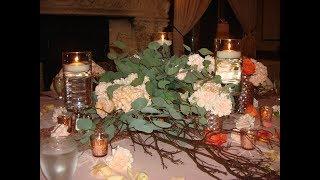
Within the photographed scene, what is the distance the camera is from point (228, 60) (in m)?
1.87

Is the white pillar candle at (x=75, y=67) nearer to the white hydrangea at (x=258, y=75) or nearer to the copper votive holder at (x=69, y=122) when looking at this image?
the copper votive holder at (x=69, y=122)

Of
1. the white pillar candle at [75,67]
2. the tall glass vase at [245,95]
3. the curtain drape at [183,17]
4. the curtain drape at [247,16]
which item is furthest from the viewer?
the curtain drape at [247,16]

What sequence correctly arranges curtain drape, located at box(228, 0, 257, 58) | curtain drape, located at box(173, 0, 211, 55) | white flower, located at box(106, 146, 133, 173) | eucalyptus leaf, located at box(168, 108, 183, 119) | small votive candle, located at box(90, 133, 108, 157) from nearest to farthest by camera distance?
white flower, located at box(106, 146, 133, 173), small votive candle, located at box(90, 133, 108, 157), eucalyptus leaf, located at box(168, 108, 183, 119), curtain drape, located at box(173, 0, 211, 55), curtain drape, located at box(228, 0, 257, 58)

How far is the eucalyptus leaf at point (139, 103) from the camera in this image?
1.37 m

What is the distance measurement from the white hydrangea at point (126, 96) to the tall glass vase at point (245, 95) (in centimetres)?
73

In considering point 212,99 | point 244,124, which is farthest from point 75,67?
point 244,124

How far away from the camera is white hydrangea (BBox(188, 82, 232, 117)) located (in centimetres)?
→ 145

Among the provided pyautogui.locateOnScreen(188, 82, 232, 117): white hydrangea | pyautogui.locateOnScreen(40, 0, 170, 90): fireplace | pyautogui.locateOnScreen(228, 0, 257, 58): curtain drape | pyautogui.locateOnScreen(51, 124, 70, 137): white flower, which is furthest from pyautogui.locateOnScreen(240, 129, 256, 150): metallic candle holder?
pyautogui.locateOnScreen(228, 0, 257, 58): curtain drape

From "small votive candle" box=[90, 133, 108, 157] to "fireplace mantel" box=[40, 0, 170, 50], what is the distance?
455cm

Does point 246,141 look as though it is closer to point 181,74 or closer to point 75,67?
point 181,74

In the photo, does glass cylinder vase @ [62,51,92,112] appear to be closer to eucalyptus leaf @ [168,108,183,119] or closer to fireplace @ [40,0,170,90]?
eucalyptus leaf @ [168,108,183,119]

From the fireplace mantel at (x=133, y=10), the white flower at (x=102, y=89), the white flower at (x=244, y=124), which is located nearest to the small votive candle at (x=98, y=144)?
the white flower at (x=102, y=89)

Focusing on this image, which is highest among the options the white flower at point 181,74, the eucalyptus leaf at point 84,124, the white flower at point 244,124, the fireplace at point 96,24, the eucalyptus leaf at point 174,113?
the fireplace at point 96,24
